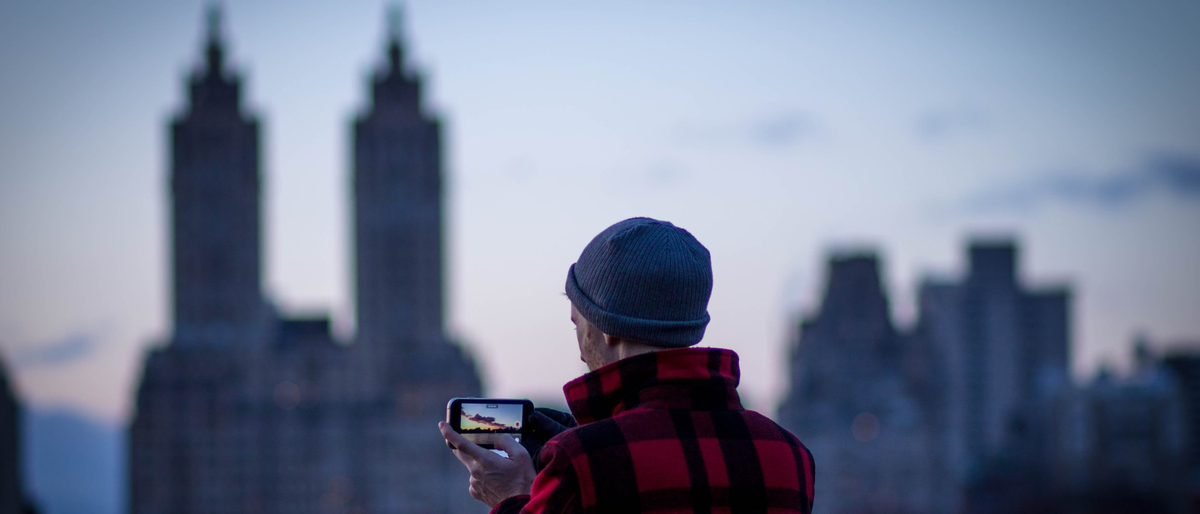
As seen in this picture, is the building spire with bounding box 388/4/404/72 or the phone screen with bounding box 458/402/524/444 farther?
the building spire with bounding box 388/4/404/72

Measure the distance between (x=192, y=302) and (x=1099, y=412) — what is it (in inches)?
4279

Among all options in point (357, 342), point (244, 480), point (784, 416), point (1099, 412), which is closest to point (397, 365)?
point (357, 342)

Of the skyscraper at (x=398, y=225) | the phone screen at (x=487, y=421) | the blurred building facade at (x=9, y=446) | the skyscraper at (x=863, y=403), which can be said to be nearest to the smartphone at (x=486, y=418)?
the phone screen at (x=487, y=421)

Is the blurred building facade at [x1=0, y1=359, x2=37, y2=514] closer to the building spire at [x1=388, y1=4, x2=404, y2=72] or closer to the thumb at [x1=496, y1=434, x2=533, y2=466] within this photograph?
the thumb at [x1=496, y1=434, x2=533, y2=466]

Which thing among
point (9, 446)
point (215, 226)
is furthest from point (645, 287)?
point (215, 226)

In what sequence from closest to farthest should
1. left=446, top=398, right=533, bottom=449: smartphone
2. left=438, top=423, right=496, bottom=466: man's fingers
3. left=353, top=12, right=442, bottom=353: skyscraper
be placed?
left=438, top=423, right=496, bottom=466: man's fingers < left=446, top=398, right=533, bottom=449: smartphone < left=353, top=12, right=442, bottom=353: skyscraper

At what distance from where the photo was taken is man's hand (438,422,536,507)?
4797 mm

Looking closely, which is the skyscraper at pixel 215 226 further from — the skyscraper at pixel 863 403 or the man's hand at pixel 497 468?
the man's hand at pixel 497 468

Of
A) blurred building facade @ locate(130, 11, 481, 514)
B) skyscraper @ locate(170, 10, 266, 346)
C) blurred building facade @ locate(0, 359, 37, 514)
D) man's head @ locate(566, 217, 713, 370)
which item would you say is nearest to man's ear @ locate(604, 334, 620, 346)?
man's head @ locate(566, 217, 713, 370)

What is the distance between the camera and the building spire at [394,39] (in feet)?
456

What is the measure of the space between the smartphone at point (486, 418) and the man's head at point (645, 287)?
1.50 ft

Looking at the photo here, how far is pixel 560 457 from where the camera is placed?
174 inches

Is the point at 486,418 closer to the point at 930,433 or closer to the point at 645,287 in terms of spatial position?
the point at 645,287

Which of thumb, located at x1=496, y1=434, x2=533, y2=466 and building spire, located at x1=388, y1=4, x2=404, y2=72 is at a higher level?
building spire, located at x1=388, y1=4, x2=404, y2=72
